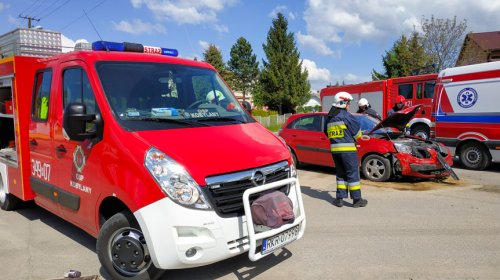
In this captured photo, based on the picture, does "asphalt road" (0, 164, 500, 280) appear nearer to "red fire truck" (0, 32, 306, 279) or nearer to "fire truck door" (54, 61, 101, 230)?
"red fire truck" (0, 32, 306, 279)

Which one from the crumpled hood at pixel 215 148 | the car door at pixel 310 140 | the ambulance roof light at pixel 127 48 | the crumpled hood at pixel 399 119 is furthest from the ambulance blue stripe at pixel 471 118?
the ambulance roof light at pixel 127 48

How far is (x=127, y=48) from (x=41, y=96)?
1.33m

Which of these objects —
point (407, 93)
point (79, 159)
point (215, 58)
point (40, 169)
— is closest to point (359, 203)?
point (79, 159)

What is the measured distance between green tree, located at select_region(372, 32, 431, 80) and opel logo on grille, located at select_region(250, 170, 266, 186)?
27339 millimetres

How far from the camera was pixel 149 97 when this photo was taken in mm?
4082

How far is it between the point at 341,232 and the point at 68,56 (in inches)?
154

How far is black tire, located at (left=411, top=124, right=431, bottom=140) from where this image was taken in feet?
47.7

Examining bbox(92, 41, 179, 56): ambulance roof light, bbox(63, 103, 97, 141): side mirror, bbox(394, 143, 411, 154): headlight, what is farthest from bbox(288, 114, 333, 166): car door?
bbox(63, 103, 97, 141): side mirror

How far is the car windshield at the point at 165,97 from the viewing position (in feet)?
12.5

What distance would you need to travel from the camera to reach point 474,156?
32.7 feet

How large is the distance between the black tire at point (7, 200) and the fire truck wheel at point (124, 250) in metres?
A: 3.33

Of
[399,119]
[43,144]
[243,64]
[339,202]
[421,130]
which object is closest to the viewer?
[43,144]

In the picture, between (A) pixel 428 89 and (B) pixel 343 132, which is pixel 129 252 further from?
(A) pixel 428 89

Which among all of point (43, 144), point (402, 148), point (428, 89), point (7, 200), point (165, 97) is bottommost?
point (7, 200)
